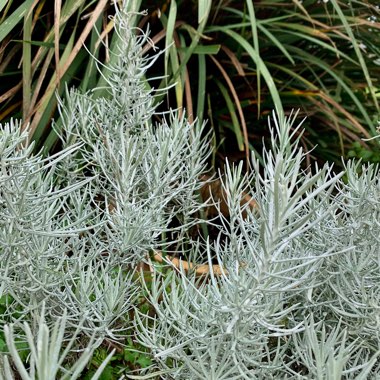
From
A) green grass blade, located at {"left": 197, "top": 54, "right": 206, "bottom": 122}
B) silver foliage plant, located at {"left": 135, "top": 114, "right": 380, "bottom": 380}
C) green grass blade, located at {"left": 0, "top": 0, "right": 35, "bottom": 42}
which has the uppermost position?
green grass blade, located at {"left": 0, "top": 0, "right": 35, "bottom": 42}

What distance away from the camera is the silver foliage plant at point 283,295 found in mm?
411

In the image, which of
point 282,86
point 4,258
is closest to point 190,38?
point 282,86

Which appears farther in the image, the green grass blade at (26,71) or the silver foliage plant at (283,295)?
the green grass blade at (26,71)

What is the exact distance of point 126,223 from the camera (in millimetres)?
612

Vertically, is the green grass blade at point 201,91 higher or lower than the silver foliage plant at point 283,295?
lower

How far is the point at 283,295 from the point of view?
1.73 ft

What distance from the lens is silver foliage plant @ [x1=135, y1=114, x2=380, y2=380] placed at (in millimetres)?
411

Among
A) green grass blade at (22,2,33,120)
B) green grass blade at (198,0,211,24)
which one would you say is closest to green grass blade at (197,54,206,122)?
green grass blade at (198,0,211,24)

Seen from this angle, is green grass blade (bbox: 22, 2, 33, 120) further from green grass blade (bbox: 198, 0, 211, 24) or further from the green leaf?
the green leaf

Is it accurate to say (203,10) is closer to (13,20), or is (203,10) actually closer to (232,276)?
(13,20)

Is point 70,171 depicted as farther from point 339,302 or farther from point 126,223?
point 339,302

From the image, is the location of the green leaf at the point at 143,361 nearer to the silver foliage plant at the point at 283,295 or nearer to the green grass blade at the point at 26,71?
the silver foliage plant at the point at 283,295

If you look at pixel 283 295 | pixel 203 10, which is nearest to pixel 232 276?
pixel 283 295

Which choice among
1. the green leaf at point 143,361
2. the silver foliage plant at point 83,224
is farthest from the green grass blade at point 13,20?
the green leaf at point 143,361
